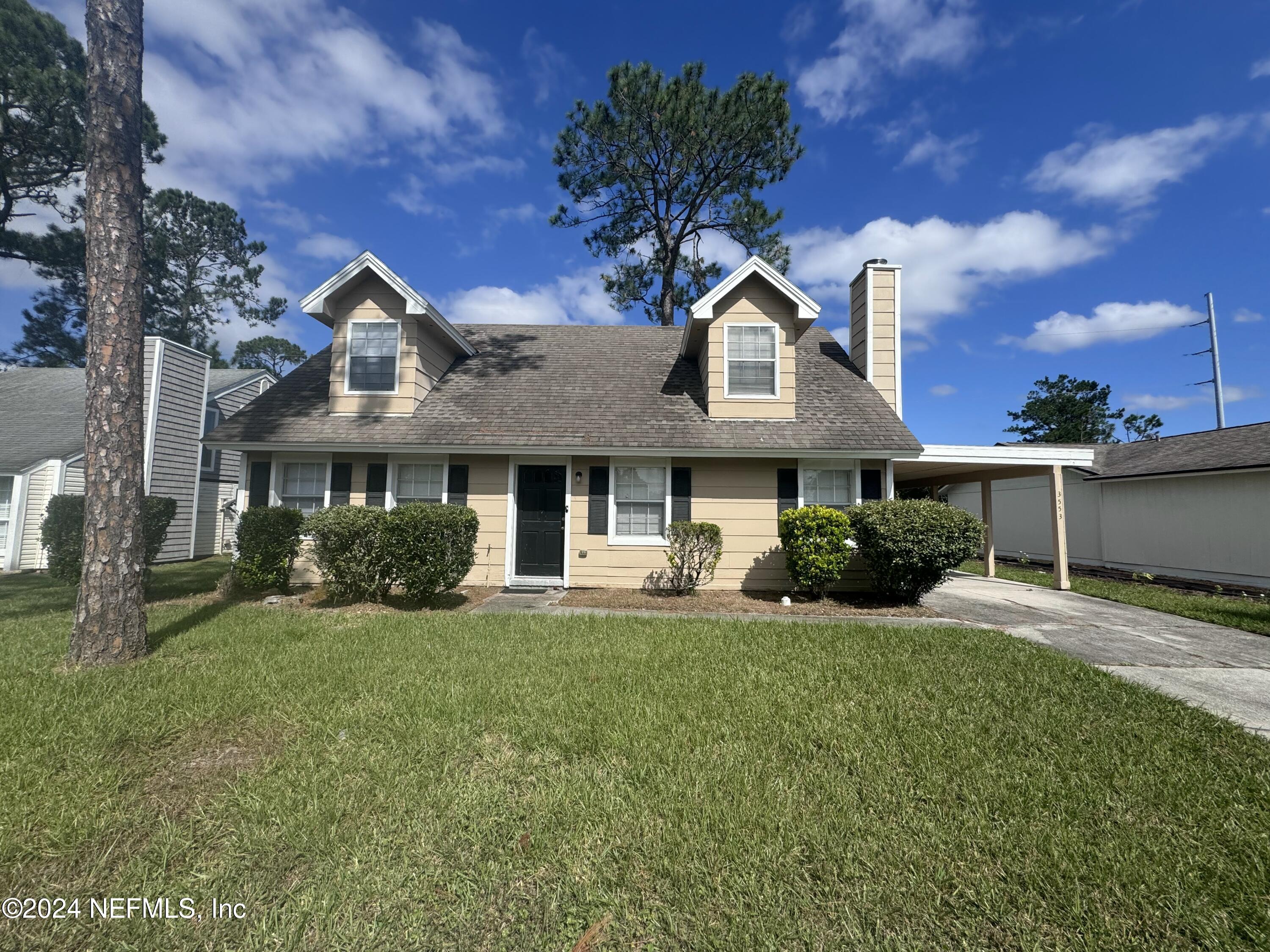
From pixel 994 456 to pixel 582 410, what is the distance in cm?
787

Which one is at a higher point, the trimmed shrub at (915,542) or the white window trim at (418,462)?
the white window trim at (418,462)

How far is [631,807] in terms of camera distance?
8.81 feet

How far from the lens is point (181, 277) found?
105ft

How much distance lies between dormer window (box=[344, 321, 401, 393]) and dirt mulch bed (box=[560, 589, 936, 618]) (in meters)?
5.63

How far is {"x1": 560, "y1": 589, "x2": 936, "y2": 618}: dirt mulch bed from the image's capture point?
768cm

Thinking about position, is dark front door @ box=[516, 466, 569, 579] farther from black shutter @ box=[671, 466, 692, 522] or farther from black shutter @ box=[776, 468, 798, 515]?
black shutter @ box=[776, 468, 798, 515]

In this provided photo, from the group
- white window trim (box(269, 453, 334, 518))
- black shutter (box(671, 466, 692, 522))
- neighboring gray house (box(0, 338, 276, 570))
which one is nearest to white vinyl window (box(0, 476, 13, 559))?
neighboring gray house (box(0, 338, 276, 570))

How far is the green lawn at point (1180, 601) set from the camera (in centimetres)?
761

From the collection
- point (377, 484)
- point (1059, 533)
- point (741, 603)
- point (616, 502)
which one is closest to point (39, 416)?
point (377, 484)

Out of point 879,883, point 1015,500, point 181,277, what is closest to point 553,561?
point 879,883

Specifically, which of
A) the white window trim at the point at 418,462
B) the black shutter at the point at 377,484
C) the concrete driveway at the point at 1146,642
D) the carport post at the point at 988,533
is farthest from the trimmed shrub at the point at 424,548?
the carport post at the point at 988,533

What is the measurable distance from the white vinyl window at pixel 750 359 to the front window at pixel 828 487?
6.04 ft

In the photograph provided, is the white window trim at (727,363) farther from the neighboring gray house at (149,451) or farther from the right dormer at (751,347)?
the neighboring gray house at (149,451)

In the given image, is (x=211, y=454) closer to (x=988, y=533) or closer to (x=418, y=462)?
(x=418, y=462)
